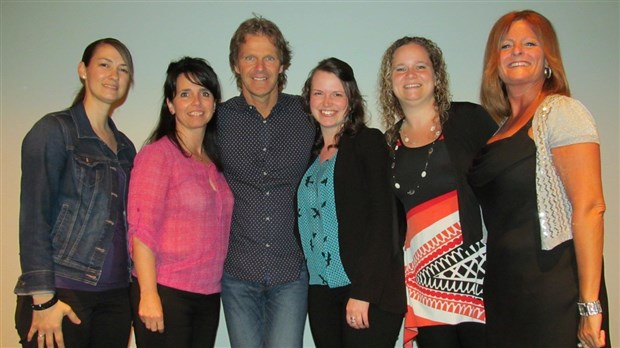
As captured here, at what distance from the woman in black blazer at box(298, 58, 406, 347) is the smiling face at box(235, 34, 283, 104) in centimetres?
20

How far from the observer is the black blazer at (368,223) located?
175 cm

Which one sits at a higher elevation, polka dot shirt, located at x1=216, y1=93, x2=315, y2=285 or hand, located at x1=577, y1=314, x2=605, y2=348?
polka dot shirt, located at x1=216, y1=93, x2=315, y2=285

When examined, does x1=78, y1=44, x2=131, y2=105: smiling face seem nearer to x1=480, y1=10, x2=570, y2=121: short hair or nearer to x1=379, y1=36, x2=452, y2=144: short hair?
x1=379, y1=36, x2=452, y2=144: short hair

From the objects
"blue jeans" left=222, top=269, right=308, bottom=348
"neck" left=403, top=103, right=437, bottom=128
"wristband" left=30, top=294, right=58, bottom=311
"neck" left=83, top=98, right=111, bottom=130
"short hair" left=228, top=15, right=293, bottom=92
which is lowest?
"blue jeans" left=222, top=269, right=308, bottom=348

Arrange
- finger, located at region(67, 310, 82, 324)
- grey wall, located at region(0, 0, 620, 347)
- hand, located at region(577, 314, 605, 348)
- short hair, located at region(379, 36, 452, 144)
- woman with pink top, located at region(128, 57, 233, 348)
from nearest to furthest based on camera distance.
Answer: hand, located at region(577, 314, 605, 348)
finger, located at region(67, 310, 82, 324)
woman with pink top, located at region(128, 57, 233, 348)
short hair, located at region(379, 36, 452, 144)
grey wall, located at region(0, 0, 620, 347)

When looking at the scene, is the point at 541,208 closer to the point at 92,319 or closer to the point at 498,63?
the point at 498,63

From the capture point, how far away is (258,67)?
7.02ft

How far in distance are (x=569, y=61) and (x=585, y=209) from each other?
176 centimetres

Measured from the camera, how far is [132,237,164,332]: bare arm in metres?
1.79

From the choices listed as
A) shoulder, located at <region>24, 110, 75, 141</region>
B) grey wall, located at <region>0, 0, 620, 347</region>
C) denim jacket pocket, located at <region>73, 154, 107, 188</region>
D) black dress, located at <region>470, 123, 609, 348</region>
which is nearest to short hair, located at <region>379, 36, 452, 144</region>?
black dress, located at <region>470, 123, 609, 348</region>

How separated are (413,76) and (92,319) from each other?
64.5 inches

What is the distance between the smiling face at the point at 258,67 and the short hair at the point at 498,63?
957 mm

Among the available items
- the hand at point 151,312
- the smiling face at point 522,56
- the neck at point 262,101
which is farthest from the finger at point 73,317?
the smiling face at point 522,56

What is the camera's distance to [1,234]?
275 cm
